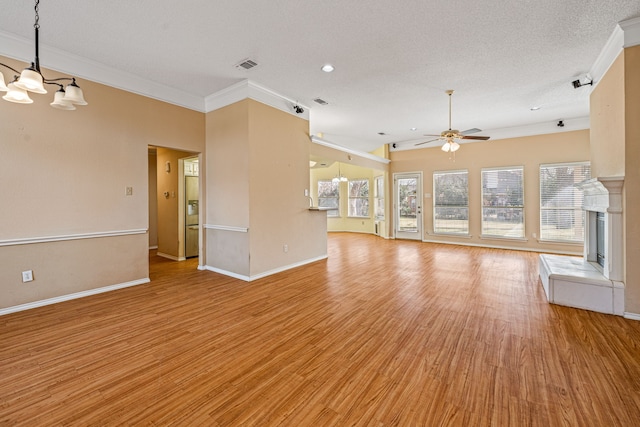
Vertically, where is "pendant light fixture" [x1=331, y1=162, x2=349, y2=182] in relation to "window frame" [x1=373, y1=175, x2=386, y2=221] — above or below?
above

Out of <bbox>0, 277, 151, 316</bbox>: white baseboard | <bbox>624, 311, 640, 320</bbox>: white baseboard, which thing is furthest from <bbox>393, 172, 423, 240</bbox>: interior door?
<bbox>0, 277, 151, 316</bbox>: white baseboard

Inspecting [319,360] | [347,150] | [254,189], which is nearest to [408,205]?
[347,150]

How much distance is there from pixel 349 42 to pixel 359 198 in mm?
7962

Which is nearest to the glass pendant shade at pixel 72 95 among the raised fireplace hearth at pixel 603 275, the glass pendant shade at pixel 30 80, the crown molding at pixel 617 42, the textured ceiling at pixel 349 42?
the glass pendant shade at pixel 30 80

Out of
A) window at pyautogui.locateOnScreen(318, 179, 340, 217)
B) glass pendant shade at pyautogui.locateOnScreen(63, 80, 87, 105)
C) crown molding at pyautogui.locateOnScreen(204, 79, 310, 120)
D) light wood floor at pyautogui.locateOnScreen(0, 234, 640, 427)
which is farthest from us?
window at pyautogui.locateOnScreen(318, 179, 340, 217)

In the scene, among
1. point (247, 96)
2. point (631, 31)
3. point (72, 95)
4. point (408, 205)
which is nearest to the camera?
point (72, 95)

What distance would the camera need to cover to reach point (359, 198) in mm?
10992

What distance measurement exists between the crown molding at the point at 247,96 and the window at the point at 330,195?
6432 mm

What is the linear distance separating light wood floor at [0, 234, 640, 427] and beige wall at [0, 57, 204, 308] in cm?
45

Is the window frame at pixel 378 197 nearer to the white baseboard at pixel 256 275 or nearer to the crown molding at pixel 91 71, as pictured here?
the white baseboard at pixel 256 275

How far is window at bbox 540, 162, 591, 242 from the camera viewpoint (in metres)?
6.34

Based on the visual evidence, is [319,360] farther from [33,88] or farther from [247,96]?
[247,96]

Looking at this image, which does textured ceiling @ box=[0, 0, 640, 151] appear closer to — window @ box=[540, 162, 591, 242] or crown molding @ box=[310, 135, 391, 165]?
crown molding @ box=[310, 135, 391, 165]

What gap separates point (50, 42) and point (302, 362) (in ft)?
15.1
